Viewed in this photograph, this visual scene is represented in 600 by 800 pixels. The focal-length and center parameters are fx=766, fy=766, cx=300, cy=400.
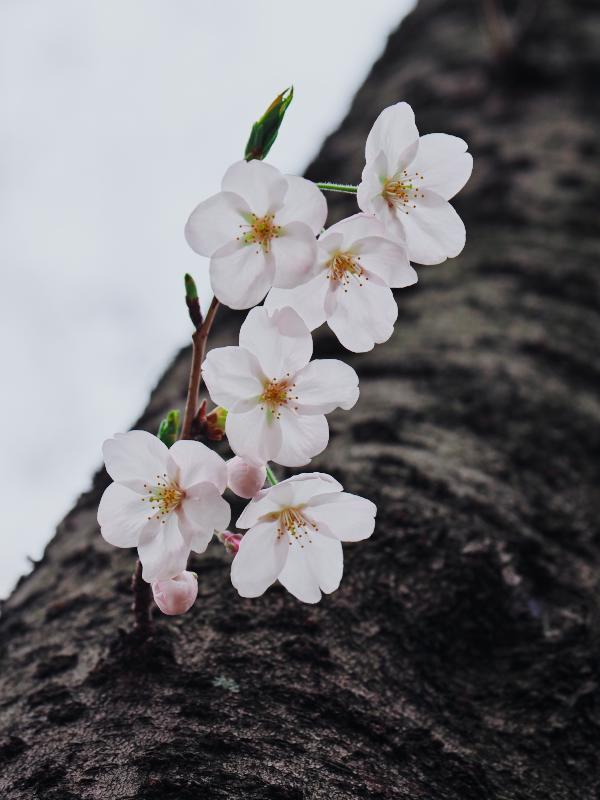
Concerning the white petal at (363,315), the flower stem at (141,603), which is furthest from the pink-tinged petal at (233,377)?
the flower stem at (141,603)

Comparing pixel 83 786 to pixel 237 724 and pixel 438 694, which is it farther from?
pixel 438 694

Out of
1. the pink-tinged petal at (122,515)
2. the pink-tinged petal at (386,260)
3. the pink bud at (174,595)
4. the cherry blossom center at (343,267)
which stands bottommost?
the pink bud at (174,595)

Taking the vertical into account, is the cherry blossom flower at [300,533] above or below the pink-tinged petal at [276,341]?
below

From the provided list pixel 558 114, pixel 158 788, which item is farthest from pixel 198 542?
pixel 558 114

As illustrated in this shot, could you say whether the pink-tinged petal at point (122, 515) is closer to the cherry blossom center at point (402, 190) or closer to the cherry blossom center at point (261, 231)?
the cherry blossom center at point (261, 231)

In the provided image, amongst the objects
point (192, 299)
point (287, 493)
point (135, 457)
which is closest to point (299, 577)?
point (287, 493)

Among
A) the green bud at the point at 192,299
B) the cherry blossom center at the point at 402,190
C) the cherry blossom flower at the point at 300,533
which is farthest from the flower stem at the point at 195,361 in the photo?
the cherry blossom center at the point at 402,190

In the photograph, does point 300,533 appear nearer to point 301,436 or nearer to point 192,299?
point 301,436

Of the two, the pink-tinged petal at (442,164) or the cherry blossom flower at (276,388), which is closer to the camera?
the cherry blossom flower at (276,388)
